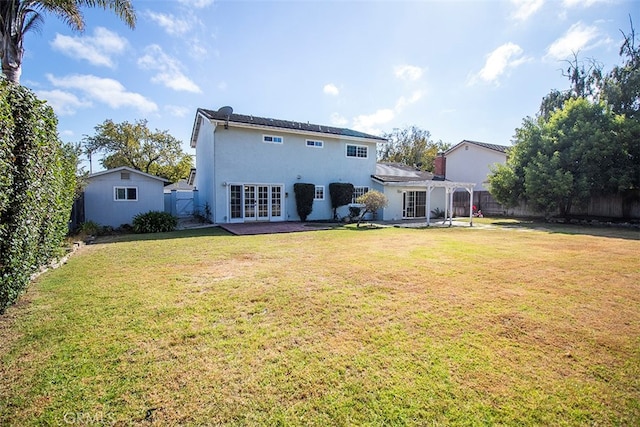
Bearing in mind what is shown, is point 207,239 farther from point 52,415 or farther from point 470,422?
point 470,422

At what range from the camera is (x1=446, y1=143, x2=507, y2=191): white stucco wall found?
26578mm

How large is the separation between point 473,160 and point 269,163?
21.0m

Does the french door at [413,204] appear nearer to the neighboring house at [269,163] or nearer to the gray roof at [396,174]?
the gray roof at [396,174]

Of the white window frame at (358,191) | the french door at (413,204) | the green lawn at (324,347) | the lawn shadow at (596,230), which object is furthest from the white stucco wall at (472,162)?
the green lawn at (324,347)

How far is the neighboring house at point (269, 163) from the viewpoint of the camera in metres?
16.7

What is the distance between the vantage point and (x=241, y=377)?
280 cm

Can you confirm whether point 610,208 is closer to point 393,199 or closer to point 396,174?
point 396,174

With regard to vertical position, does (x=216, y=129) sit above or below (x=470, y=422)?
above

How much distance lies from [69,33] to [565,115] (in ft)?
86.9

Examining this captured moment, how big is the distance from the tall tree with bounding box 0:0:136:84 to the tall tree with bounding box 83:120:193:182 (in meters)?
29.8

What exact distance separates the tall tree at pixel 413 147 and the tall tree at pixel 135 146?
106 ft

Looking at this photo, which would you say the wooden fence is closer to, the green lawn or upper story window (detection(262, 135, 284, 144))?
the green lawn

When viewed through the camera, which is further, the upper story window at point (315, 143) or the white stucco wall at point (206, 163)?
the upper story window at point (315, 143)

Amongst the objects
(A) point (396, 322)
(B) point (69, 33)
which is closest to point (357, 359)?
(A) point (396, 322)
